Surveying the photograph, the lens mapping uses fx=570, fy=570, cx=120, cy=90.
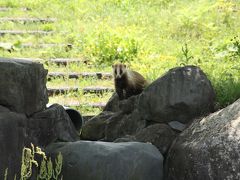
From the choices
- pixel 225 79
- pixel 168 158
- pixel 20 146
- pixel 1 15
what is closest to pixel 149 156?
pixel 168 158

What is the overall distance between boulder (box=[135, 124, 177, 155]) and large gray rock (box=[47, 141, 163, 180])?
394 mm

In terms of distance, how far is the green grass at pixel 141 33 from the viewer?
41.6 feet

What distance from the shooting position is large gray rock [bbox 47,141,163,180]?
7160 mm

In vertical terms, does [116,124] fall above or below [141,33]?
below

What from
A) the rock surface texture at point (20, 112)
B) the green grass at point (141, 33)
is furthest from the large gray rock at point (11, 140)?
the green grass at point (141, 33)

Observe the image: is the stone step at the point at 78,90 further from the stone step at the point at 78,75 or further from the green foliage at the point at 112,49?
the green foliage at the point at 112,49

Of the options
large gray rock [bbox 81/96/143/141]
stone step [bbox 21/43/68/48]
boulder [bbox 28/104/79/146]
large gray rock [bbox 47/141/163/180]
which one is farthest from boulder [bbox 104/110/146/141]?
stone step [bbox 21/43/68/48]

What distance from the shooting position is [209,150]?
6871 mm

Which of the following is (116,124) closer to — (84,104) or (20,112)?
(84,104)

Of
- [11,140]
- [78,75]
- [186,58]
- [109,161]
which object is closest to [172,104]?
[109,161]

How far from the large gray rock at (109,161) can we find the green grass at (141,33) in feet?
10.6

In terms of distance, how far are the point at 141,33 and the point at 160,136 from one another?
7183mm

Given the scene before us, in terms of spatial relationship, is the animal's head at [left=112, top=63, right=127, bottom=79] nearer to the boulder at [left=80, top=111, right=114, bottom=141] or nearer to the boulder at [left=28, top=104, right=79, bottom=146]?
the boulder at [left=80, top=111, right=114, bottom=141]

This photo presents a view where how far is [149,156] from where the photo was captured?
24.1ft
